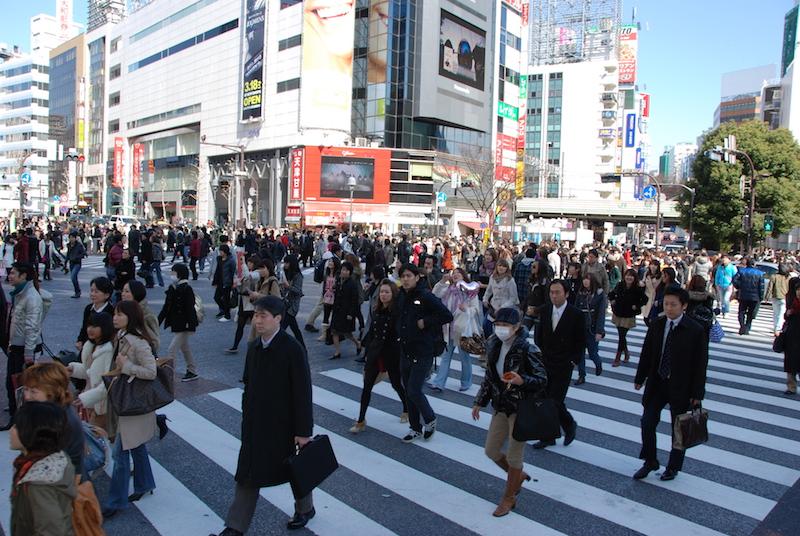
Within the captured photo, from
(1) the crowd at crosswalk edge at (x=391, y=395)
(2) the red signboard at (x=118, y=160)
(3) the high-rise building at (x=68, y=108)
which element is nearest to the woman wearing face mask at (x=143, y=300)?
(1) the crowd at crosswalk edge at (x=391, y=395)

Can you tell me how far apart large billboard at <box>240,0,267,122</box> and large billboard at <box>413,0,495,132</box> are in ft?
47.2

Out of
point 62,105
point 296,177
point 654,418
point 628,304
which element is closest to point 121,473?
point 654,418

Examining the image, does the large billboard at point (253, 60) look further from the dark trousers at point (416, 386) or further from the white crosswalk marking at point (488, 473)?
the dark trousers at point (416, 386)

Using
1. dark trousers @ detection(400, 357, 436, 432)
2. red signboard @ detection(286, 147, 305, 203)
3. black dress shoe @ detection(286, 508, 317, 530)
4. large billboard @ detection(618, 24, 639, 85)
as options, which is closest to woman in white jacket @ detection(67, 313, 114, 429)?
black dress shoe @ detection(286, 508, 317, 530)

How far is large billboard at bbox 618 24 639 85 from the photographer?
104 m

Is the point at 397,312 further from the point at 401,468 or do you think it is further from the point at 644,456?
the point at 644,456

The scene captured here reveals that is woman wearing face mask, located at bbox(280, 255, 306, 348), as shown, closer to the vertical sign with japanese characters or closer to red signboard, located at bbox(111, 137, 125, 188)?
the vertical sign with japanese characters

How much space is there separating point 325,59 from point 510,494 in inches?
2138

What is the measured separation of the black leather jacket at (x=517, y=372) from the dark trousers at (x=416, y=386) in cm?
139

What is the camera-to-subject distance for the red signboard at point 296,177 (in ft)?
176

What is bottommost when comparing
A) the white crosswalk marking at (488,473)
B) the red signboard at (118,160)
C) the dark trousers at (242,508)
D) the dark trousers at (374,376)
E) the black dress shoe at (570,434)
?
the white crosswalk marking at (488,473)

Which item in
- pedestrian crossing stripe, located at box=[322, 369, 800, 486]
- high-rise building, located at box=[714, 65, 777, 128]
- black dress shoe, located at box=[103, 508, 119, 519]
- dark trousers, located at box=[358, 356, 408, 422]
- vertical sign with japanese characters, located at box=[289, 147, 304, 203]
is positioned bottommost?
pedestrian crossing stripe, located at box=[322, 369, 800, 486]

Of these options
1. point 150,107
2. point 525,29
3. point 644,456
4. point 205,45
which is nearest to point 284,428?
A: point 644,456

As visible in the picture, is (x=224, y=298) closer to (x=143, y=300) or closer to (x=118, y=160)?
(x=143, y=300)
